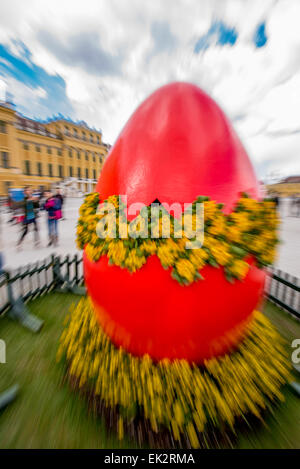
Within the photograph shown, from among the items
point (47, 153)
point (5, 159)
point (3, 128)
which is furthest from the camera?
point (47, 153)

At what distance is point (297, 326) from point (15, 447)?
4.25 metres

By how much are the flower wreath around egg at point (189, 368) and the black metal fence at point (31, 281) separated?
2.21 metres

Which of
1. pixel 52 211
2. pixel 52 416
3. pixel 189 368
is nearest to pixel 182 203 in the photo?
pixel 189 368

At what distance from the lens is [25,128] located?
37.7 m

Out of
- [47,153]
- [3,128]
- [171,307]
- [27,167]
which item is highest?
[3,128]

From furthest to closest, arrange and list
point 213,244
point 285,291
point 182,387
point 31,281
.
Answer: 1. point 285,291
2. point 31,281
3. point 182,387
4. point 213,244

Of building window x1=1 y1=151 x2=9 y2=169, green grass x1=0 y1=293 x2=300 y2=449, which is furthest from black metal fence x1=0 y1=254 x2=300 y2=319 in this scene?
building window x1=1 y1=151 x2=9 y2=169

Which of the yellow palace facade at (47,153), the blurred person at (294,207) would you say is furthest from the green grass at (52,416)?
the yellow palace facade at (47,153)

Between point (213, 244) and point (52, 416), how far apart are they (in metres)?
2.38

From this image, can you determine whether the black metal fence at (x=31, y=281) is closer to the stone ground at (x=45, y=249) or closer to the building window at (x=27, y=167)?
the stone ground at (x=45, y=249)

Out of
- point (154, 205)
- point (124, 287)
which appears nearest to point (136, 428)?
point (124, 287)

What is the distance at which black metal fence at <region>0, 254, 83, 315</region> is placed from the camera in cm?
365

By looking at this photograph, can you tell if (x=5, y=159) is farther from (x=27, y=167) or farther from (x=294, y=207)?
(x=294, y=207)

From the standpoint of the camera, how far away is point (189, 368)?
194cm
